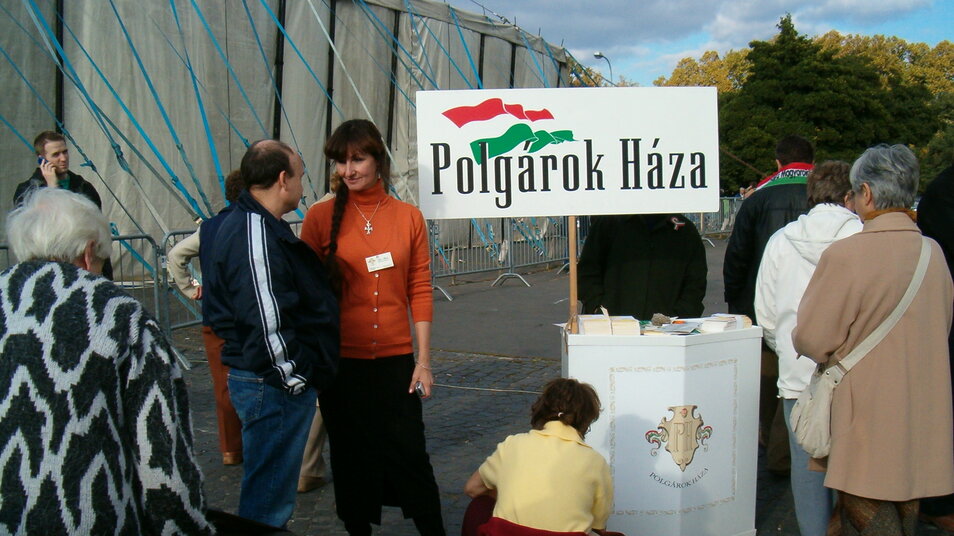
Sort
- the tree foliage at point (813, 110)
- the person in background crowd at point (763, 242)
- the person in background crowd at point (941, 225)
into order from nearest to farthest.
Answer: the person in background crowd at point (941, 225)
the person in background crowd at point (763, 242)
the tree foliage at point (813, 110)

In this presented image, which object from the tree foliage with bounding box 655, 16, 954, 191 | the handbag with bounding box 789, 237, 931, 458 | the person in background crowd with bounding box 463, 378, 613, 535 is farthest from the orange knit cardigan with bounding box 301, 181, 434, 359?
the tree foliage with bounding box 655, 16, 954, 191

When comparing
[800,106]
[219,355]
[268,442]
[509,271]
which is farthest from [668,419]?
[800,106]

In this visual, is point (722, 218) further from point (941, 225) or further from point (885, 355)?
point (885, 355)

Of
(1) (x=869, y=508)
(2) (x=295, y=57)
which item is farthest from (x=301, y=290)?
(2) (x=295, y=57)

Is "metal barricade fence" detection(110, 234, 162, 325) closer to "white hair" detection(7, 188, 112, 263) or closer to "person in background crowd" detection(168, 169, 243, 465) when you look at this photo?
"person in background crowd" detection(168, 169, 243, 465)

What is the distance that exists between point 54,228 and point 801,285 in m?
3.17

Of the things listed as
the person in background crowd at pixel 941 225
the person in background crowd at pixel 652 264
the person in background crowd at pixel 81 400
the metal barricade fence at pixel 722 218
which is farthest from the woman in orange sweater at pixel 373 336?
the metal barricade fence at pixel 722 218

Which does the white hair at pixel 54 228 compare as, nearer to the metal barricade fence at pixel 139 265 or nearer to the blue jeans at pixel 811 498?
the blue jeans at pixel 811 498

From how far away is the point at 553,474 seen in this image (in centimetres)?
301

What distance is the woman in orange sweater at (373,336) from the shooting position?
3.67 meters

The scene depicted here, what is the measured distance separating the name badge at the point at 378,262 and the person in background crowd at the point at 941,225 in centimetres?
257

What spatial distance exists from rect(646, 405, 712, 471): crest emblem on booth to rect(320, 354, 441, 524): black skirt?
95 centimetres

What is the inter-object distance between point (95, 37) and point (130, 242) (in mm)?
4951

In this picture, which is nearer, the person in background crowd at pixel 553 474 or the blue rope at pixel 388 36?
the person in background crowd at pixel 553 474
